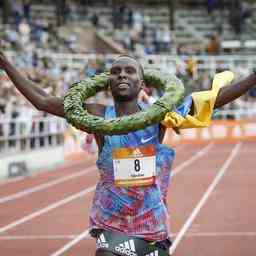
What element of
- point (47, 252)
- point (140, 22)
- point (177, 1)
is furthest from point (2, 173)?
point (177, 1)

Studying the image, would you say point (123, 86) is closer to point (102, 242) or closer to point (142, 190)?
point (142, 190)

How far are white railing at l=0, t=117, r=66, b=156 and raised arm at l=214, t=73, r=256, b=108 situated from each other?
14.0 m

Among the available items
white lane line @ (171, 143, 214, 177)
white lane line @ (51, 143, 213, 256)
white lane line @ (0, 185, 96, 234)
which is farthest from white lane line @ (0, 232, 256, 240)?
white lane line @ (171, 143, 214, 177)

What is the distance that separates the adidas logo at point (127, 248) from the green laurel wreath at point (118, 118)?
2.01ft

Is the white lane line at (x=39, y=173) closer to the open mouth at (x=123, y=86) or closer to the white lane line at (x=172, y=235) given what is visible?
the white lane line at (x=172, y=235)

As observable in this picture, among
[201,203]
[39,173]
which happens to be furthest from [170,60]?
[201,203]

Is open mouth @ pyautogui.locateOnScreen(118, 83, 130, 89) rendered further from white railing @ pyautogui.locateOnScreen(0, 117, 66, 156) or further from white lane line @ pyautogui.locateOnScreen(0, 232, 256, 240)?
white railing @ pyautogui.locateOnScreen(0, 117, 66, 156)

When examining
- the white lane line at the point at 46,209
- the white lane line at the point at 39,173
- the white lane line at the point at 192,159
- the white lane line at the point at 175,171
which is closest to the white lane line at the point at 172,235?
the white lane line at the point at 175,171

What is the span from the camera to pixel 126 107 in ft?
17.0

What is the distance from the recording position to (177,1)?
43.0m

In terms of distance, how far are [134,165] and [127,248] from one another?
1.51 feet

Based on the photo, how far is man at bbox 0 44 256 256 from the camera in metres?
5.07

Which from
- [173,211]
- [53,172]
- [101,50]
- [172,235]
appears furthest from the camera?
[101,50]

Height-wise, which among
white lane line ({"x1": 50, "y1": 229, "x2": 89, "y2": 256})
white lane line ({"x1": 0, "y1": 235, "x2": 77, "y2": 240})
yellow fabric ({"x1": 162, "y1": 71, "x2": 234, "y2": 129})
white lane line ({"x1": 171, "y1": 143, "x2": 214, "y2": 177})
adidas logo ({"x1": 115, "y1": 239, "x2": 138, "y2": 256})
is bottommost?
white lane line ({"x1": 171, "y1": 143, "x2": 214, "y2": 177})
